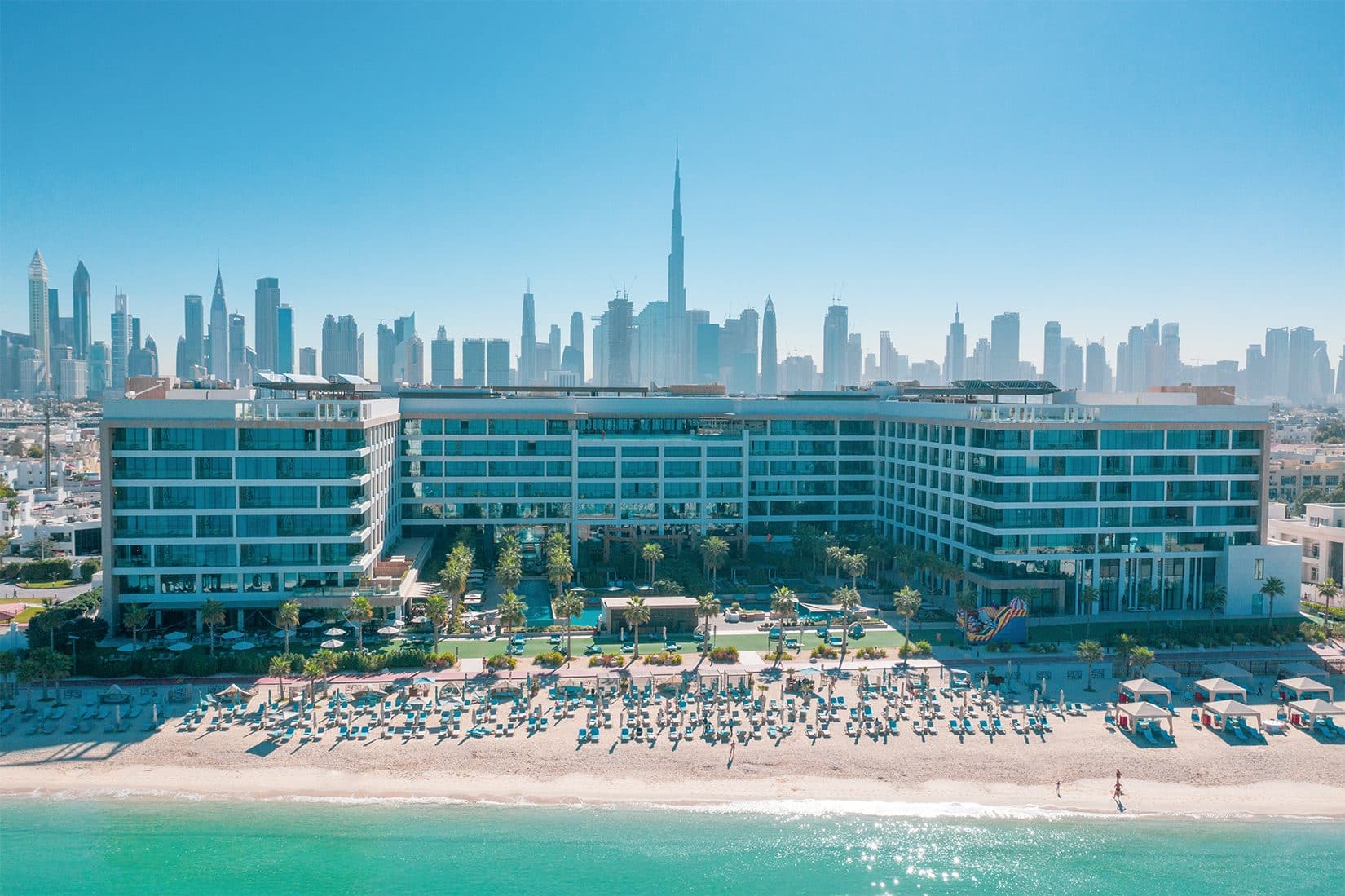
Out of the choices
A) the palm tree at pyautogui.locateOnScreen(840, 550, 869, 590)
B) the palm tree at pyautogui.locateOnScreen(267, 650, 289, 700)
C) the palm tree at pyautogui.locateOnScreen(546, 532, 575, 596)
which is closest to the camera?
the palm tree at pyautogui.locateOnScreen(267, 650, 289, 700)

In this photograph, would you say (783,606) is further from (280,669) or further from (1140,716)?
(280,669)

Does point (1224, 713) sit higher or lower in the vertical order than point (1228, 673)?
lower

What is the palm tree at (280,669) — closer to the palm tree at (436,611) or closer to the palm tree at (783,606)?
the palm tree at (436,611)

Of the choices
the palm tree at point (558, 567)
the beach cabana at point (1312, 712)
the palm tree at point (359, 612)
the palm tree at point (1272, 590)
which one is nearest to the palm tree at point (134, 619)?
the palm tree at point (359, 612)

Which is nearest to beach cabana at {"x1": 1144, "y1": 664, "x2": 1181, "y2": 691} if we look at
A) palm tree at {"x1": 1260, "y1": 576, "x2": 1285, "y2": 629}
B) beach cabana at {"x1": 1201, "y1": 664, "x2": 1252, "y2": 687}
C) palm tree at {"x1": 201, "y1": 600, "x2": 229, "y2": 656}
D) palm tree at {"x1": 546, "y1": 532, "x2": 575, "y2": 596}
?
beach cabana at {"x1": 1201, "y1": 664, "x2": 1252, "y2": 687}

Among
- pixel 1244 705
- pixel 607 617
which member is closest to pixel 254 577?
pixel 607 617

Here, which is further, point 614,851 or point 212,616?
point 212,616

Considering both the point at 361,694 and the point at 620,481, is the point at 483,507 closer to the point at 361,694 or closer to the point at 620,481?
the point at 620,481

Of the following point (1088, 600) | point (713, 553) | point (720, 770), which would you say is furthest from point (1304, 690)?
point (713, 553)

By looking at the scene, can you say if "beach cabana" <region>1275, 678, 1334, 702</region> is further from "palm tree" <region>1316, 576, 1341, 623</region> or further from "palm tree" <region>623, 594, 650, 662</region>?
"palm tree" <region>623, 594, 650, 662</region>
